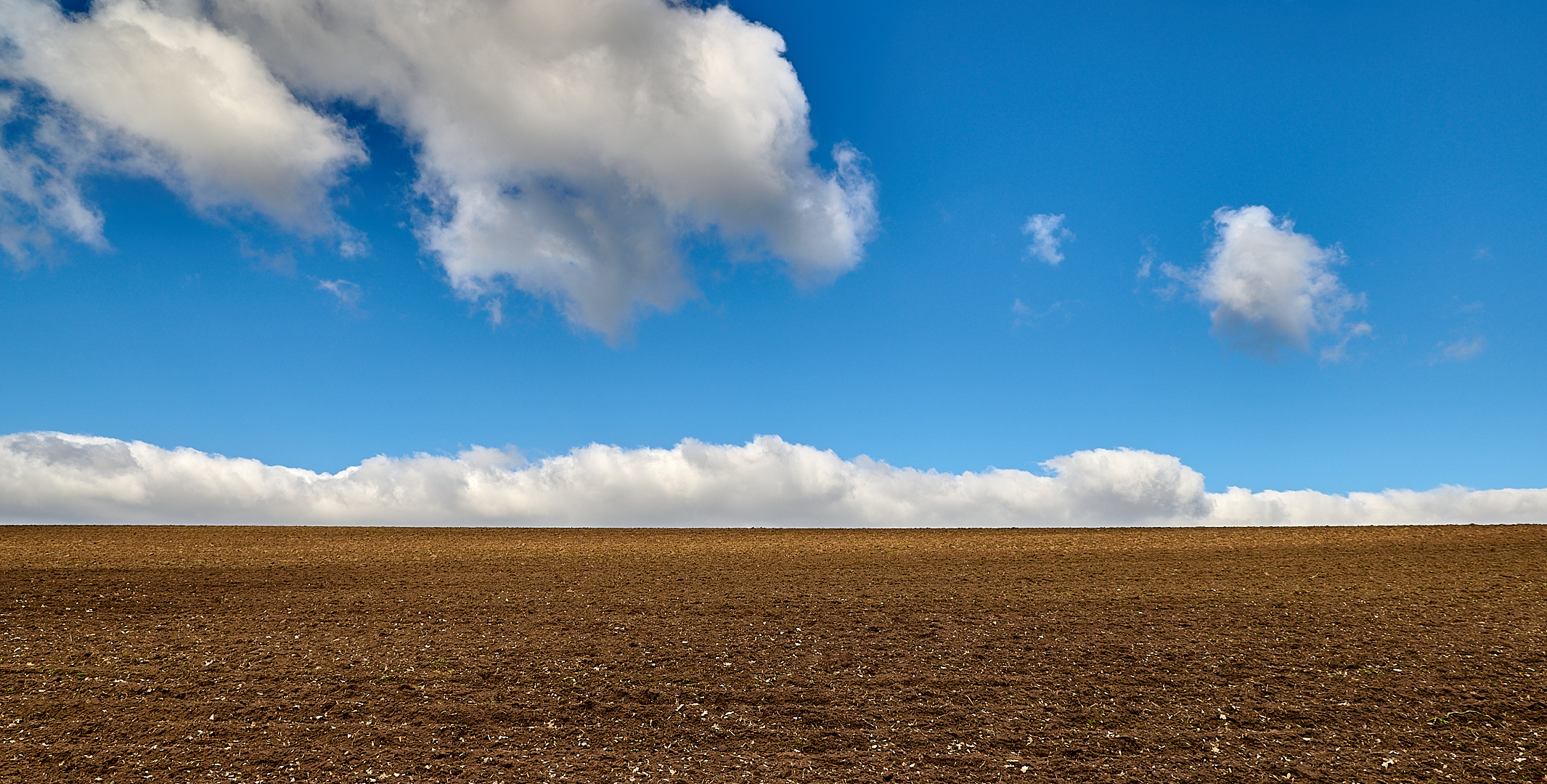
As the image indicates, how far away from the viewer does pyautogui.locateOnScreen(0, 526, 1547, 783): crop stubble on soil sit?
10.4 m

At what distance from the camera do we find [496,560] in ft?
80.5

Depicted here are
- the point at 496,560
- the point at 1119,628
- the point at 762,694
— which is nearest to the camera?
the point at 762,694

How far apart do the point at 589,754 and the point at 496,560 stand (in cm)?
1544

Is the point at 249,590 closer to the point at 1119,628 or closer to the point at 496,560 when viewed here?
the point at 496,560

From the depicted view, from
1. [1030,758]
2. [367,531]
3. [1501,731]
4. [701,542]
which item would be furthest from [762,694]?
[367,531]

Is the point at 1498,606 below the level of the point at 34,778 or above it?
above

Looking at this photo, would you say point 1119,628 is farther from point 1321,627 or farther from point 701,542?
point 701,542

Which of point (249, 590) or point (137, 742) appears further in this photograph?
point (249, 590)

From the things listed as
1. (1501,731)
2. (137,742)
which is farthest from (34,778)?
(1501,731)

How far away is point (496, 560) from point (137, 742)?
13782 mm

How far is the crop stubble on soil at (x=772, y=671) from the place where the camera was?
10375 mm

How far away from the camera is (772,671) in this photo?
44.0 ft

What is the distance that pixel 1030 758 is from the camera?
408 inches

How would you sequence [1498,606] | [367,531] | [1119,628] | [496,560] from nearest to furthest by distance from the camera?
[1119,628], [1498,606], [496,560], [367,531]
